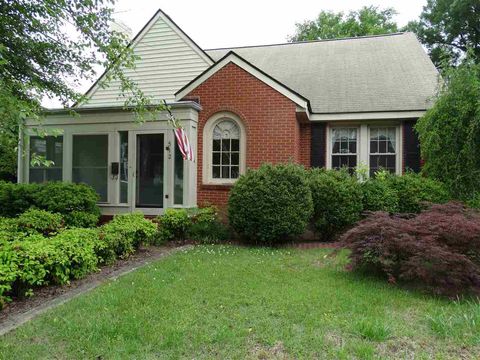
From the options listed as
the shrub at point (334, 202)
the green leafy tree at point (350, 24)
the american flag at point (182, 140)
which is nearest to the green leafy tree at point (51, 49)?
the american flag at point (182, 140)

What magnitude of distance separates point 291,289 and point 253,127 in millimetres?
5771

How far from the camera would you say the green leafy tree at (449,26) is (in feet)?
91.3

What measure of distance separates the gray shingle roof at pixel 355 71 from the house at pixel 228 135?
2.4 inches

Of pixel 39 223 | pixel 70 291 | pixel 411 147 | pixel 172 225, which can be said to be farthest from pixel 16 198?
pixel 411 147

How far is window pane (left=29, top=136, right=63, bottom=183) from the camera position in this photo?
1103 centimetres

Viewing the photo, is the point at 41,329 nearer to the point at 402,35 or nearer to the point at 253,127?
the point at 253,127

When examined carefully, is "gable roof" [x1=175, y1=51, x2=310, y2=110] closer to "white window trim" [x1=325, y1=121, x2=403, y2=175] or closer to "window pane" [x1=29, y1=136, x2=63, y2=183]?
"white window trim" [x1=325, y1=121, x2=403, y2=175]

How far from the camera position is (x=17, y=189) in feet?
32.4

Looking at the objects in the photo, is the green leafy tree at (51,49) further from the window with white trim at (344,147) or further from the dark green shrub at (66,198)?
the window with white trim at (344,147)

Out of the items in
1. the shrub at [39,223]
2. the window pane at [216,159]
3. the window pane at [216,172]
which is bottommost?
the shrub at [39,223]

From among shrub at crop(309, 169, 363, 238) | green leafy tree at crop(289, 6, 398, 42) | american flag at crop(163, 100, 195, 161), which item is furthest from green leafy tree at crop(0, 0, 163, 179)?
green leafy tree at crop(289, 6, 398, 42)

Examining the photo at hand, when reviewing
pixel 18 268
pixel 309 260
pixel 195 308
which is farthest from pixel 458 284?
pixel 18 268

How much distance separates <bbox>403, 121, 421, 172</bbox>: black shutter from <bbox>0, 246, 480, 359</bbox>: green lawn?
243 inches

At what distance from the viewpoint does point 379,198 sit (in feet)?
28.3
